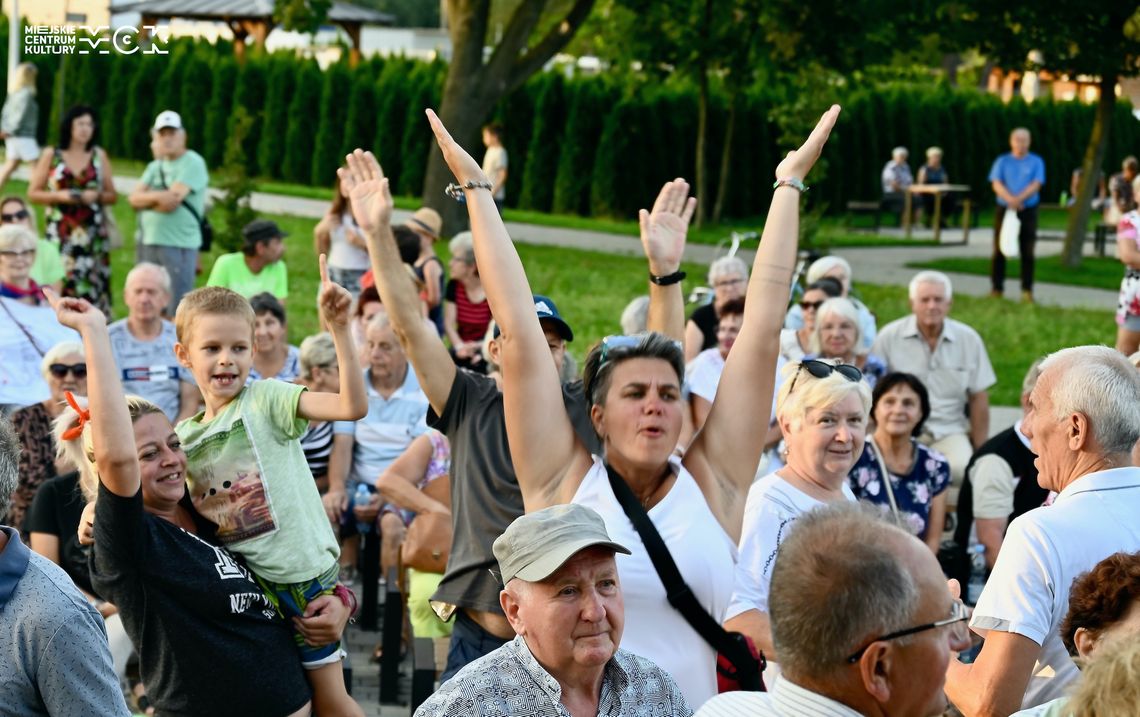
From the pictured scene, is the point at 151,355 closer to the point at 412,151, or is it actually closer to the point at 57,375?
the point at 57,375

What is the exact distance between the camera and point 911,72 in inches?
1555

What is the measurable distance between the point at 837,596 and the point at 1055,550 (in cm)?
129

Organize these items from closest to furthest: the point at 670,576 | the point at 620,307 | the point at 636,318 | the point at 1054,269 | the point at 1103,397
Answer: the point at 670,576
the point at 1103,397
the point at 636,318
the point at 620,307
the point at 1054,269

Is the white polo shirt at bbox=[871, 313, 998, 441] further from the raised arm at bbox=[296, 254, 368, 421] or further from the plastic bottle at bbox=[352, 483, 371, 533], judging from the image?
the raised arm at bbox=[296, 254, 368, 421]

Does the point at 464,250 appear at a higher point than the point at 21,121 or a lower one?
lower

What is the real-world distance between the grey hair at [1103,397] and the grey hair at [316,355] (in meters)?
5.07

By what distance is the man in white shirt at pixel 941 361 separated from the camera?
390 inches

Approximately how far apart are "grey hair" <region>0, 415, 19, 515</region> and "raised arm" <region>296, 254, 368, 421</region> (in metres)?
1.31

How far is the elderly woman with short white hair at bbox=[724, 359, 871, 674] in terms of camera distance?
15.9ft

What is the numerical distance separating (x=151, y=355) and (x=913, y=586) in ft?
21.9

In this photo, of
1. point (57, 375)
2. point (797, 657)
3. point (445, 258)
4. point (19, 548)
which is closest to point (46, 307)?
point (57, 375)

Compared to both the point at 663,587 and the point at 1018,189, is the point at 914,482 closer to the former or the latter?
the point at 663,587

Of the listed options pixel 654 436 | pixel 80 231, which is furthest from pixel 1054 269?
pixel 654 436

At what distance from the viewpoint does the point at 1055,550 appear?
3.80m
